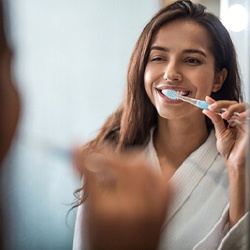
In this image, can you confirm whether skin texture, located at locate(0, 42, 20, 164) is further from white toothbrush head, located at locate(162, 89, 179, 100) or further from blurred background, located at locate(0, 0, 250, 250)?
white toothbrush head, located at locate(162, 89, 179, 100)

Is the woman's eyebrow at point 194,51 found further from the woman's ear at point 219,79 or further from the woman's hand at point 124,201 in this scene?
the woman's hand at point 124,201

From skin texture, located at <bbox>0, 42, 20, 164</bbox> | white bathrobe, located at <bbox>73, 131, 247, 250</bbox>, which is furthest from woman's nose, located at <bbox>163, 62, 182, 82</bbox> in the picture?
skin texture, located at <bbox>0, 42, 20, 164</bbox>

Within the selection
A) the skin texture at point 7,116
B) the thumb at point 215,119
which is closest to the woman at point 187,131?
the thumb at point 215,119

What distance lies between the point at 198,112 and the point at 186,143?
0.18ft

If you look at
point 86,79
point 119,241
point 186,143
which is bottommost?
point 119,241

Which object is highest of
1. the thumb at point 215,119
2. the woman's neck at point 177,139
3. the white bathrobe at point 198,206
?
the thumb at point 215,119

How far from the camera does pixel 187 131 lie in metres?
0.66

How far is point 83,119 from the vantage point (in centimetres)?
64

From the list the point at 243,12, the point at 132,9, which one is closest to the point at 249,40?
the point at 243,12

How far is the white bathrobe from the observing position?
0.63 metres

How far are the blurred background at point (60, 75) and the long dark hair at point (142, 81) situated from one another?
1 cm

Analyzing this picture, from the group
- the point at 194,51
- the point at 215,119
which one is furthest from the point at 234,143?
the point at 194,51

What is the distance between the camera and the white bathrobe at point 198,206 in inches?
24.9

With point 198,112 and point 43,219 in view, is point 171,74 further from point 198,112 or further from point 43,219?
point 43,219
